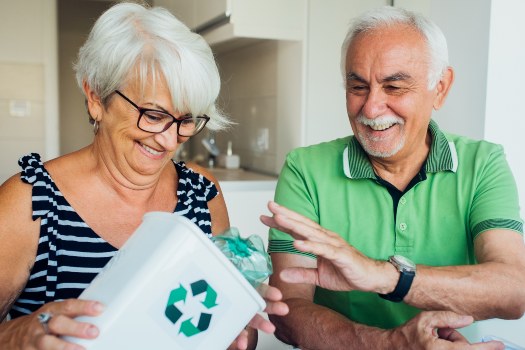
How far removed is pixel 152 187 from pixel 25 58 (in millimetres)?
2616

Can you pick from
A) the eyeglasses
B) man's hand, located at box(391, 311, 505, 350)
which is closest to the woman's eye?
the eyeglasses

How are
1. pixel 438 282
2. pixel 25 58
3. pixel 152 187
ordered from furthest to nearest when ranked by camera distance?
pixel 25 58, pixel 152 187, pixel 438 282

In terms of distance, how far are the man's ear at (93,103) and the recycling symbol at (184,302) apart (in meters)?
0.58

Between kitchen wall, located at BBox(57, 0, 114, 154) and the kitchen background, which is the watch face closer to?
the kitchen background

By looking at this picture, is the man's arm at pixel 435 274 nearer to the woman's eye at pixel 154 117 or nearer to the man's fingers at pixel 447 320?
the man's fingers at pixel 447 320

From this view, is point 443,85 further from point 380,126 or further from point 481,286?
point 481,286

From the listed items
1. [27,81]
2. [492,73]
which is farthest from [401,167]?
[27,81]

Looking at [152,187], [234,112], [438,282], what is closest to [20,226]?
[152,187]

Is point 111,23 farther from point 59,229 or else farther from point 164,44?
point 59,229

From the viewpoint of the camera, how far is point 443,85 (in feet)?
4.74

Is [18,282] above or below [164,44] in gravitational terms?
below

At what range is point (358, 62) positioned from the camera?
4.47 feet

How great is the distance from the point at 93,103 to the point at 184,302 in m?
0.61

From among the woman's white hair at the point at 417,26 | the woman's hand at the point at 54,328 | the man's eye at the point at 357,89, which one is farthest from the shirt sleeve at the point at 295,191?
the woman's hand at the point at 54,328
